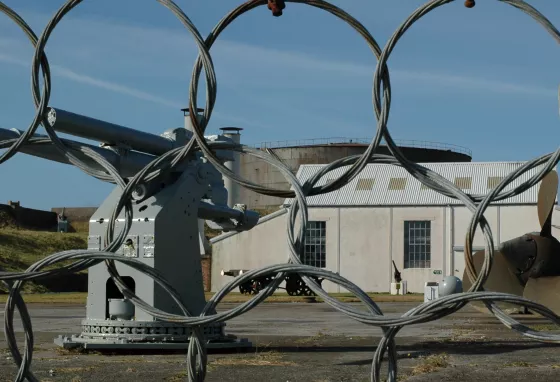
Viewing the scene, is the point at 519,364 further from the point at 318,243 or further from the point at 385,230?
the point at 318,243

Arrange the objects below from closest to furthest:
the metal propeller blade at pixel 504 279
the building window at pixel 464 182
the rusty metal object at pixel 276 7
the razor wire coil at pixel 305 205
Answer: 1. the razor wire coil at pixel 305 205
2. the rusty metal object at pixel 276 7
3. the metal propeller blade at pixel 504 279
4. the building window at pixel 464 182

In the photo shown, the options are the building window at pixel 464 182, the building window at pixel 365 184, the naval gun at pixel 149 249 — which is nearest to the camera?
the naval gun at pixel 149 249

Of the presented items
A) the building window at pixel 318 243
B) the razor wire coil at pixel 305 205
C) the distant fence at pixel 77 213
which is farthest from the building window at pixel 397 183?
the razor wire coil at pixel 305 205

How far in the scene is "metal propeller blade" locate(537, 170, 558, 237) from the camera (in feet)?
48.8

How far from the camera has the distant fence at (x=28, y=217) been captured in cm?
5997

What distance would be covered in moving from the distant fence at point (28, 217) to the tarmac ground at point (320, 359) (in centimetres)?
4447

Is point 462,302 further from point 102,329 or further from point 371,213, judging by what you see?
point 371,213

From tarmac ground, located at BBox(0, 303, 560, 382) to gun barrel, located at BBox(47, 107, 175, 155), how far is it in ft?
7.90

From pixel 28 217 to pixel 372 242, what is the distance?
27.2 m

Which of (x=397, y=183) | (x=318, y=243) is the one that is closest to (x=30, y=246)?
(x=318, y=243)

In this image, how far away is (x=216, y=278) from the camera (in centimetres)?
4622

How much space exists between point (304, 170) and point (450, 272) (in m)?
8.77

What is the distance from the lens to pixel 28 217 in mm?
62594

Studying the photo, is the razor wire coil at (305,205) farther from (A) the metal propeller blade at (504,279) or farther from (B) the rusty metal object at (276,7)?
(A) the metal propeller blade at (504,279)
